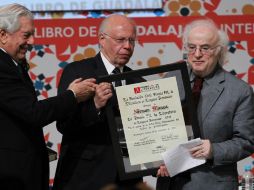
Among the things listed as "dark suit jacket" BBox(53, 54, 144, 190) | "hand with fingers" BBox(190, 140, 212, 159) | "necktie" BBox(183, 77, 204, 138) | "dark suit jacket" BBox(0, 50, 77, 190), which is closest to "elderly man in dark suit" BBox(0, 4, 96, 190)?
"dark suit jacket" BBox(0, 50, 77, 190)

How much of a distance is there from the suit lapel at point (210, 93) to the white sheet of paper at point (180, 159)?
171 mm

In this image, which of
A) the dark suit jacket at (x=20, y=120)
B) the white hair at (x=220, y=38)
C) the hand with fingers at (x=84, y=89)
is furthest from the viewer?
the white hair at (x=220, y=38)

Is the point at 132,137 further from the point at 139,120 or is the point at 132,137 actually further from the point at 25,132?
the point at 25,132

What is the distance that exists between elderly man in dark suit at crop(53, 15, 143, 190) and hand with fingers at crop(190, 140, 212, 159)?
0.42 meters

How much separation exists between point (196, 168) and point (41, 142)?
0.79 m

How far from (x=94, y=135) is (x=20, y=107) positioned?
1.47ft

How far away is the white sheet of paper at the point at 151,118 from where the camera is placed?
3.78 metres

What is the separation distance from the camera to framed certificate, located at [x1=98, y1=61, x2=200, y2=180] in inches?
148

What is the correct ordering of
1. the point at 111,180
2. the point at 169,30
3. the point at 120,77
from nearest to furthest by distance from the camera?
the point at 120,77, the point at 111,180, the point at 169,30

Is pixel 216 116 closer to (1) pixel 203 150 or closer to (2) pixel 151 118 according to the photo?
(1) pixel 203 150

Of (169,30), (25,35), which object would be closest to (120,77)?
(25,35)

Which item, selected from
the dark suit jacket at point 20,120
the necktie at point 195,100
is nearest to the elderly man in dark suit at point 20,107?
the dark suit jacket at point 20,120

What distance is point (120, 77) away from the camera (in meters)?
3.69

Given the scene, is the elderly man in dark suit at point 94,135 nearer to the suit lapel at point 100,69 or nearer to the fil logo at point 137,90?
the suit lapel at point 100,69
